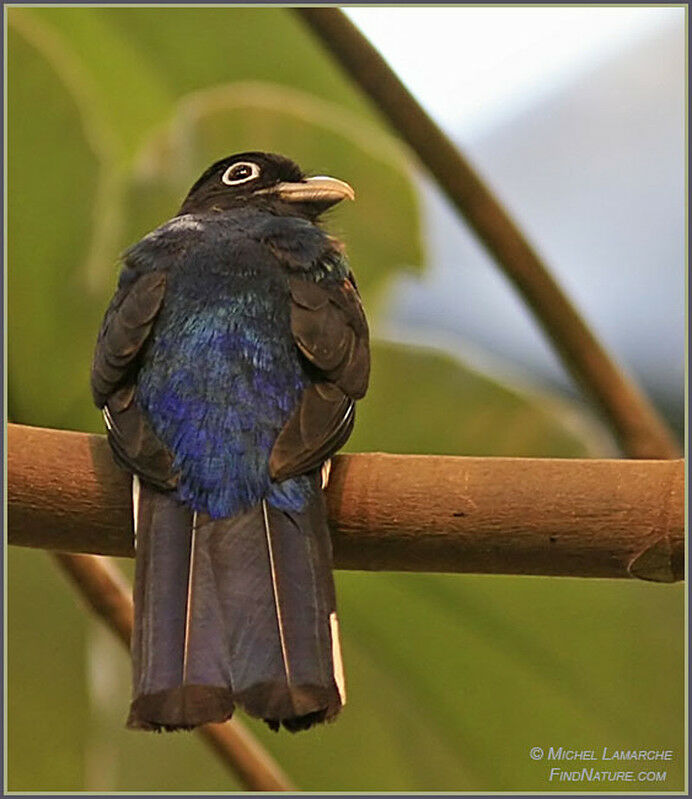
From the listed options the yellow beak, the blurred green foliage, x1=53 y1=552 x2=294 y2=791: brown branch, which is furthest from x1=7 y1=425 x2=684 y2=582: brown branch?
the yellow beak

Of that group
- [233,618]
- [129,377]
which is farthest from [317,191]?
[233,618]

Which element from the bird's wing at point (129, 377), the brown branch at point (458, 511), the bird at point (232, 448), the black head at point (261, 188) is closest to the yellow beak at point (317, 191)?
the black head at point (261, 188)

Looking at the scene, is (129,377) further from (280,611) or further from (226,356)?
(280,611)

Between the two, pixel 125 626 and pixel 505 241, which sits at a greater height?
pixel 505 241

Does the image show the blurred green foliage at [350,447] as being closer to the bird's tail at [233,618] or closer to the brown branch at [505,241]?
the brown branch at [505,241]

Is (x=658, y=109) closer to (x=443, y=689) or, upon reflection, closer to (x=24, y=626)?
(x=443, y=689)
